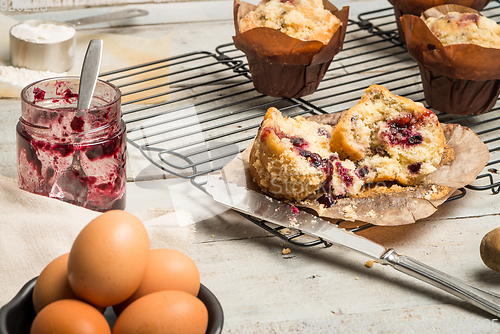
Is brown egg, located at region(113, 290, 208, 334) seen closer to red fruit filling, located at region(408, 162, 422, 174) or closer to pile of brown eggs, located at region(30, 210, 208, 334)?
pile of brown eggs, located at region(30, 210, 208, 334)

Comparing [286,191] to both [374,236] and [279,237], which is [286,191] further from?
[374,236]

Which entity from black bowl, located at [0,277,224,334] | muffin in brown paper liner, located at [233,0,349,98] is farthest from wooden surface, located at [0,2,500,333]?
muffin in brown paper liner, located at [233,0,349,98]

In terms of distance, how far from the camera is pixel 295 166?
133 cm

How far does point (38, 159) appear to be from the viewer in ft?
4.03

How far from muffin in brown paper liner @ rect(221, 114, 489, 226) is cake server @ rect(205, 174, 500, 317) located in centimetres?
6

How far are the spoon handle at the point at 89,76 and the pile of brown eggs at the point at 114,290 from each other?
1.39 ft

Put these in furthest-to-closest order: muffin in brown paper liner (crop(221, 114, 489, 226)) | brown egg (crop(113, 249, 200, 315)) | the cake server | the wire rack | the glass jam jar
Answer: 1. the wire rack
2. muffin in brown paper liner (crop(221, 114, 489, 226))
3. the glass jam jar
4. the cake server
5. brown egg (crop(113, 249, 200, 315))

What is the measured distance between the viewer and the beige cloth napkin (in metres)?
1.10

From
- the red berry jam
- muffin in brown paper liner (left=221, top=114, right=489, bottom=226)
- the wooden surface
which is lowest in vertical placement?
the wooden surface

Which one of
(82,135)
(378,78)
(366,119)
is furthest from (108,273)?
(378,78)

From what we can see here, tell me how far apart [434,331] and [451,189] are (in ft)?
1.52

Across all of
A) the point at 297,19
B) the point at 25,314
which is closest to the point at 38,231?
the point at 25,314

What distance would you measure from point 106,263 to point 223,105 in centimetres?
117

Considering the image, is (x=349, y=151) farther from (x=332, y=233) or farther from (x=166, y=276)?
(x=166, y=276)
